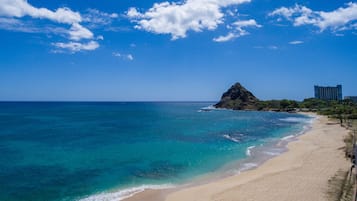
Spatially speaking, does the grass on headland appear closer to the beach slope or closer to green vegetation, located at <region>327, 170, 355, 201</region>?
green vegetation, located at <region>327, 170, 355, 201</region>

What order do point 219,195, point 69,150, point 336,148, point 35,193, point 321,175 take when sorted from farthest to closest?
point 69,150 < point 336,148 < point 321,175 < point 35,193 < point 219,195

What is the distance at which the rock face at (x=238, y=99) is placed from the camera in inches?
6772

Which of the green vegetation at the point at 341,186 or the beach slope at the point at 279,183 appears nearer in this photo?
the green vegetation at the point at 341,186

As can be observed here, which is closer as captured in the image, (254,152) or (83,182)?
(83,182)

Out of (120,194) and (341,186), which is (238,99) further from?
(120,194)

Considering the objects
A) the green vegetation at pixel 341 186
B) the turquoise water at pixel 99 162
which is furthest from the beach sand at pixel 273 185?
the turquoise water at pixel 99 162

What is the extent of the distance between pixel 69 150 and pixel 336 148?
35.3 meters

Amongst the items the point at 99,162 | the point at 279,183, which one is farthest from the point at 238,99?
the point at 279,183

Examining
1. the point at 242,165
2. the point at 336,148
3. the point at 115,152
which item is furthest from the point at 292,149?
the point at 115,152

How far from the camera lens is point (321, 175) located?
23500mm

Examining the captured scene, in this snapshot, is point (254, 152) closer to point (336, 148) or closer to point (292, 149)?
point (292, 149)

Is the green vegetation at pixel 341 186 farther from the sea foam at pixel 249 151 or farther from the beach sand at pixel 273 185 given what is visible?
the sea foam at pixel 249 151

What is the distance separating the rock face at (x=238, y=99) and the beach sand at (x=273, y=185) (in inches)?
5539

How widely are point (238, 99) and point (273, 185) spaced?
164449 mm
